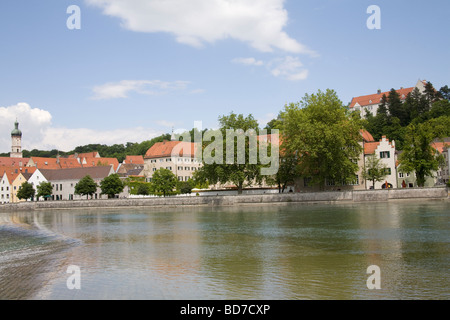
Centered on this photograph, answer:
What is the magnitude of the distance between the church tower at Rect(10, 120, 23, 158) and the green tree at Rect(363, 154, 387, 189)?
143717 mm

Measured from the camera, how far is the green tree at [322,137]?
65625mm

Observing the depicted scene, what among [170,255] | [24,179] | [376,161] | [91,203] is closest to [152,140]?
[24,179]

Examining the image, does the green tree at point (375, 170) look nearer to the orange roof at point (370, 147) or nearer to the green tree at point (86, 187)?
the orange roof at point (370, 147)

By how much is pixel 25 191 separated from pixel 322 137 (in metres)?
78.9

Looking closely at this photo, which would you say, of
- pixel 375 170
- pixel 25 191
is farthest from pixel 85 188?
pixel 375 170

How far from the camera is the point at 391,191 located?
63281 millimetres

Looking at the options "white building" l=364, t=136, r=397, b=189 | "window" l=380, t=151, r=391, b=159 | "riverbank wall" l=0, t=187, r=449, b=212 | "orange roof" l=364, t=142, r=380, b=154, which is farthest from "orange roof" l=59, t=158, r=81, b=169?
Result: "window" l=380, t=151, r=391, b=159

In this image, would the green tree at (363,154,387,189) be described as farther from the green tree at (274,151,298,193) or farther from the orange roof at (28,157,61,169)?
the orange roof at (28,157,61,169)

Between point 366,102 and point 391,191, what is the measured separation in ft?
372

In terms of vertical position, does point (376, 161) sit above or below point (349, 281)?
above

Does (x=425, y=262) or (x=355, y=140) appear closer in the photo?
(x=425, y=262)

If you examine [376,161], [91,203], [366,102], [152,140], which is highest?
[366,102]
